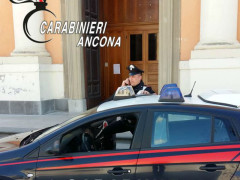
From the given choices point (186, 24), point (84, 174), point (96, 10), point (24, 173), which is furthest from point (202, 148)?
point (96, 10)

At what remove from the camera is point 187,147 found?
6.52 feet

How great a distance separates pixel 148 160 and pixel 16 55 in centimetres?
698

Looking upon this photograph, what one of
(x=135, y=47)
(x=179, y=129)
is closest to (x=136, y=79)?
(x=179, y=129)

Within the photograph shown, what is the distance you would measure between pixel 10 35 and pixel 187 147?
781 centimetres

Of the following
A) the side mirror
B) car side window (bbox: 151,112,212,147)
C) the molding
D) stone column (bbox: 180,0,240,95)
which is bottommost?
the molding

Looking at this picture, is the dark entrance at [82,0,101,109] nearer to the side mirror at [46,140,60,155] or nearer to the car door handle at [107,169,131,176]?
the side mirror at [46,140,60,155]

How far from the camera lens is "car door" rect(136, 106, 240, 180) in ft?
6.25

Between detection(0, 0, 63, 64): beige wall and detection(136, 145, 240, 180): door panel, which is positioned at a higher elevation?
detection(0, 0, 63, 64): beige wall

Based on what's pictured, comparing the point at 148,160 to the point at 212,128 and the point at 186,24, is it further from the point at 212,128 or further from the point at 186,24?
the point at 186,24

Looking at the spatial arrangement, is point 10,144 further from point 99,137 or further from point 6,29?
point 6,29

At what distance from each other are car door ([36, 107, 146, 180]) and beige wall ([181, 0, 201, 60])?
5111 mm

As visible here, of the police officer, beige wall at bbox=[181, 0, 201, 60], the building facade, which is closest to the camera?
the police officer

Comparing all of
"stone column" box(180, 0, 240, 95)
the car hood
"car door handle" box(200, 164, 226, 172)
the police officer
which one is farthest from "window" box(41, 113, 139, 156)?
"stone column" box(180, 0, 240, 95)

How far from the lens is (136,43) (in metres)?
9.44
